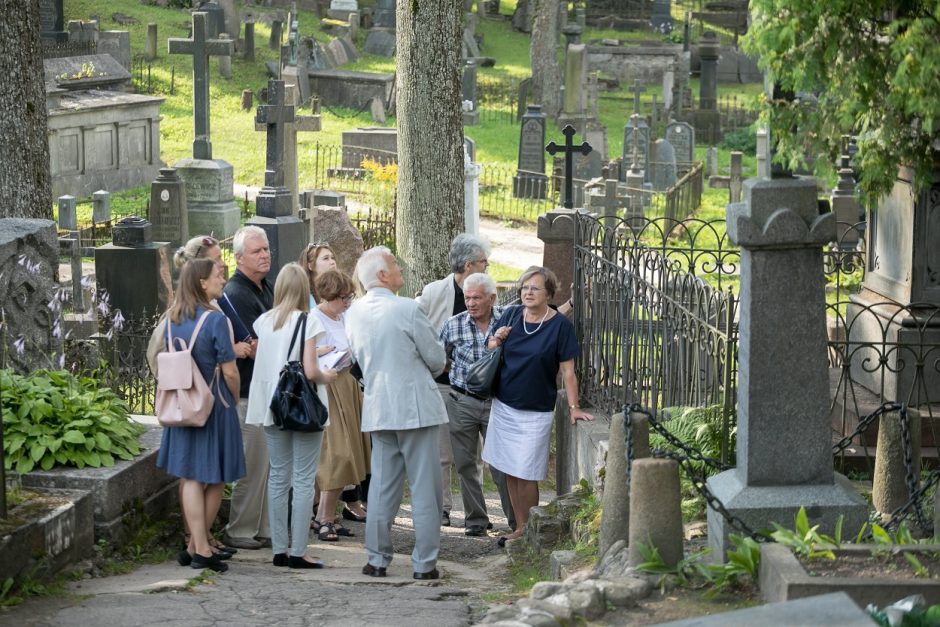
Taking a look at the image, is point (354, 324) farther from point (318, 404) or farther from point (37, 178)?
point (37, 178)

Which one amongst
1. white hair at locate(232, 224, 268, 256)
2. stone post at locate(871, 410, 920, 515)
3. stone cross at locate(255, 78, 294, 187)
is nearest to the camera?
stone post at locate(871, 410, 920, 515)

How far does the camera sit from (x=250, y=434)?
24.9ft

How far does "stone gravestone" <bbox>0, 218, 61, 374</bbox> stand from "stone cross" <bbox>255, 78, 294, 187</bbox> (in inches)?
277

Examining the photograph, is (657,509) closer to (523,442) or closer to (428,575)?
(428,575)

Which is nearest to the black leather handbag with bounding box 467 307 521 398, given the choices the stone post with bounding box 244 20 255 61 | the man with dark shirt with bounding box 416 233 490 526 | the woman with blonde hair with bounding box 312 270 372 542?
the man with dark shirt with bounding box 416 233 490 526

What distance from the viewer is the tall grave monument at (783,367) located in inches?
221

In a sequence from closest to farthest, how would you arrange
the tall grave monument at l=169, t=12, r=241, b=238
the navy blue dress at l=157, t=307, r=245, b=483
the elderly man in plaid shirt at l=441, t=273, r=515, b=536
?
the navy blue dress at l=157, t=307, r=245, b=483 → the elderly man in plaid shirt at l=441, t=273, r=515, b=536 → the tall grave monument at l=169, t=12, r=241, b=238

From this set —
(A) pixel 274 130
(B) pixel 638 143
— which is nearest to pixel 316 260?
(A) pixel 274 130

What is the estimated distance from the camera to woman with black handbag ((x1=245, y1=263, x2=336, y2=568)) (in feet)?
23.1

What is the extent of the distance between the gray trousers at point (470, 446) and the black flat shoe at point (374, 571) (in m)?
1.31

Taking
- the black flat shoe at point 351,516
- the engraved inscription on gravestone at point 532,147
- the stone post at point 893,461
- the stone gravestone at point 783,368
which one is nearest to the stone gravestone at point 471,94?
the engraved inscription on gravestone at point 532,147

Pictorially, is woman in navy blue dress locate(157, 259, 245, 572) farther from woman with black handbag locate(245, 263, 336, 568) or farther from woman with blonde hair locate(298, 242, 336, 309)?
woman with blonde hair locate(298, 242, 336, 309)

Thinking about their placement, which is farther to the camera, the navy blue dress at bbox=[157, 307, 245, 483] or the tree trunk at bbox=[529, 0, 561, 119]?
the tree trunk at bbox=[529, 0, 561, 119]

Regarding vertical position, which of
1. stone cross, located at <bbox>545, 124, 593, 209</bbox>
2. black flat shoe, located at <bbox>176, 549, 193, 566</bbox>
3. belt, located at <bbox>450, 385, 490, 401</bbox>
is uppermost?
stone cross, located at <bbox>545, 124, 593, 209</bbox>
